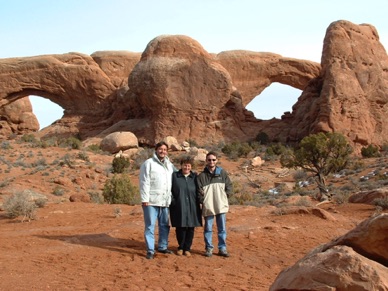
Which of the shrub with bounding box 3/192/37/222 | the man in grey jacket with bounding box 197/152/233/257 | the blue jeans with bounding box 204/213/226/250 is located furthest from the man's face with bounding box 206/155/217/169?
the shrub with bounding box 3/192/37/222

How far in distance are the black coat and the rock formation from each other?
1988 cm

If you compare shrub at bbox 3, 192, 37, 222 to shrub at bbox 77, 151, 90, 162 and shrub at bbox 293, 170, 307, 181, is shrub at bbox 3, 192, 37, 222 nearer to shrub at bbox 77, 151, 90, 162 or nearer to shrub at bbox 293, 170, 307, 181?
shrub at bbox 77, 151, 90, 162

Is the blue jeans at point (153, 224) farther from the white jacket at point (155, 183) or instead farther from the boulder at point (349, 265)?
the boulder at point (349, 265)

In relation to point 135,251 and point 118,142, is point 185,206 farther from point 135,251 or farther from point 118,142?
point 118,142

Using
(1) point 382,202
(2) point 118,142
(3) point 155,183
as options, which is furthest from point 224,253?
(2) point 118,142

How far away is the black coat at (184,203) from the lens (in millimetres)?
7055

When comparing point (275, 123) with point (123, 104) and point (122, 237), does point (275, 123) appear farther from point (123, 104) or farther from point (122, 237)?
→ point (122, 237)

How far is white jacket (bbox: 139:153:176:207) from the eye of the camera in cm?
700

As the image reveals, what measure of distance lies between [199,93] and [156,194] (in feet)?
72.0

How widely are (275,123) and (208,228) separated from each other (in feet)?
80.2

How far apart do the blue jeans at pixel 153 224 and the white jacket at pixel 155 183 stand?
0.13 meters

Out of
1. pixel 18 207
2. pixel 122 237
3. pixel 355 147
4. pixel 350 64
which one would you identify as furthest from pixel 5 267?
pixel 350 64

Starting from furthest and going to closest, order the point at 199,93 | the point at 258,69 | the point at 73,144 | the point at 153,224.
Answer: the point at 258,69, the point at 199,93, the point at 73,144, the point at 153,224

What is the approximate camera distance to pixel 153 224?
7.00 meters
